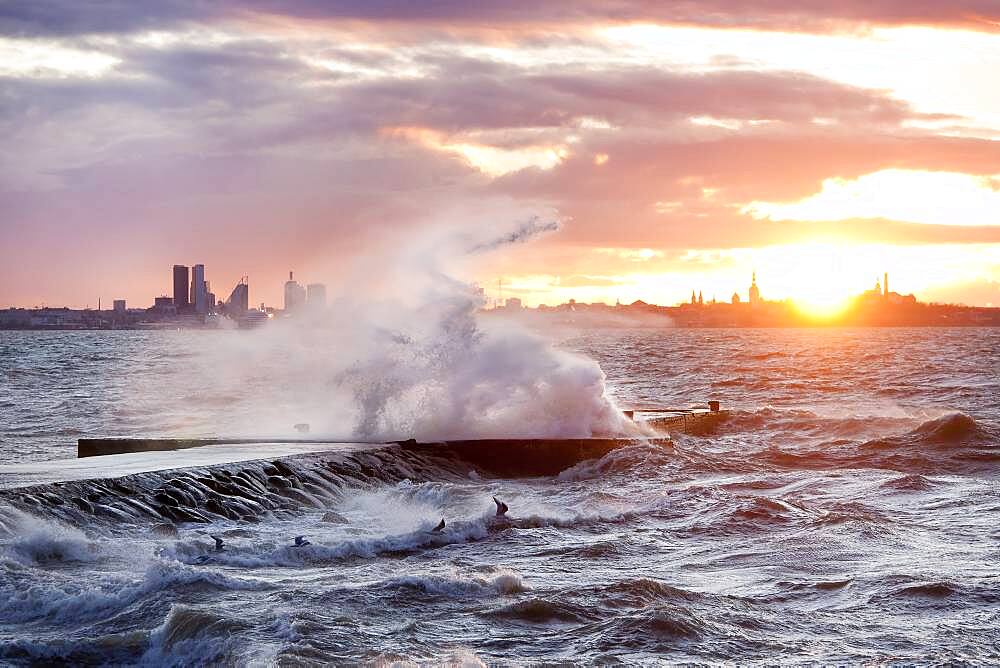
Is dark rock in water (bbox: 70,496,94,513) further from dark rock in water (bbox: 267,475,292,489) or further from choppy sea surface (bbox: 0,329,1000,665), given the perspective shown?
dark rock in water (bbox: 267,475,292,489)

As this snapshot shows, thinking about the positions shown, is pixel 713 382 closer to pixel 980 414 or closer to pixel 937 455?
pixel 980 414

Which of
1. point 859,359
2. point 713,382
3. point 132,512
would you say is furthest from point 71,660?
point 859,359

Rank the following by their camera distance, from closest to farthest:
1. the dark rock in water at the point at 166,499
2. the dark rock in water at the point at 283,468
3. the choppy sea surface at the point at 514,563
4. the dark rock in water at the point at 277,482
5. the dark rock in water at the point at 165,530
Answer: the choppy sea surface at the point at 514,563 < the dark rock in water at the point at 165,530 < the dark rock in water at the point at 166,499 < the dark rock in water at the point at 277,482 < the dark rock in water at the point at 283,468

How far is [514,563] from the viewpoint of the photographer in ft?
41.0

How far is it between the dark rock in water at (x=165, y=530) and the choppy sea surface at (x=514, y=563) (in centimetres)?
4

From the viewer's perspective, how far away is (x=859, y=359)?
76.8 metres

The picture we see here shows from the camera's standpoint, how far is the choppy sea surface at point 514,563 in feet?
30.0

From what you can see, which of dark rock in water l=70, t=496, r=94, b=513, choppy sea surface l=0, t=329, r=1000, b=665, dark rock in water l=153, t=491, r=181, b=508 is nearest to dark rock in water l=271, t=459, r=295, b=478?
choppy sea surface l=0, t=329, r=1000, b=665

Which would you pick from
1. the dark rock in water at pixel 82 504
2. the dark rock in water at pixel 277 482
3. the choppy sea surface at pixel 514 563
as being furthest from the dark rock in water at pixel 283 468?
the dark rock in water at pixel 82 504

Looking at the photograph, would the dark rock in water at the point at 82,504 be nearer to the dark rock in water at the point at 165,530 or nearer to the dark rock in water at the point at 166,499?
the dark rock in water at the point at 165,530

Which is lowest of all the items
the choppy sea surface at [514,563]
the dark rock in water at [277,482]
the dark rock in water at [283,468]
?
the choppy sea surface at [514,563]

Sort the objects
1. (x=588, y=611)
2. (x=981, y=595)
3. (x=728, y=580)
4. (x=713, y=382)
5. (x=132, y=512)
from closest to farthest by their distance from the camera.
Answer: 1. (x=588, y=611)
2. (x=981, y=595)
3. (x=728, y=580)
4. (x=132, y=512)
5. (x=713, y=382)

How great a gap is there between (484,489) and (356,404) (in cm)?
819

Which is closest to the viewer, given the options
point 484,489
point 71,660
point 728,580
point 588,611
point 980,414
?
point 71,660
